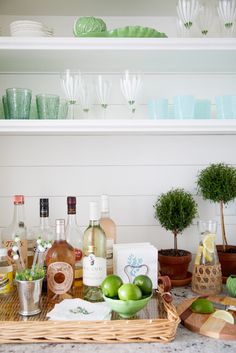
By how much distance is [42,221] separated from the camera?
1.51 m

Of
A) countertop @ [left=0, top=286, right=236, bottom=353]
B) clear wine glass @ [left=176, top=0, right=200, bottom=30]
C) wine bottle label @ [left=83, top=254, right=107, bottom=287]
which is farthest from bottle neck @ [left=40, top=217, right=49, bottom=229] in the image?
clear wine glass @ [left=176, top=0, right=200, bottom=30]

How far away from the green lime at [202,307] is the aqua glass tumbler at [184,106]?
0.63 m

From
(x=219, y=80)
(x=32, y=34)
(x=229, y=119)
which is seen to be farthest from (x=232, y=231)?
(x=32, y=34)

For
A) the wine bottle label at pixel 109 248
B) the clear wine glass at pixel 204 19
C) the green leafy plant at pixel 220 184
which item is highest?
the clear wine glass at pixel 204 19

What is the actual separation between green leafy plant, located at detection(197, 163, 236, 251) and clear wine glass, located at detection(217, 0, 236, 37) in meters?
0.50

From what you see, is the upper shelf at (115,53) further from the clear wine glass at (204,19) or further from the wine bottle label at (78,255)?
the wine bottle label at (78,255)

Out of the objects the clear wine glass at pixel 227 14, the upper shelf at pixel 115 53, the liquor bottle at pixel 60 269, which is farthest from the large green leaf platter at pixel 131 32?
the liquor bottle at pixel 60 269

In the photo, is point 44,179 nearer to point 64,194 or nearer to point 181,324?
point 64,194

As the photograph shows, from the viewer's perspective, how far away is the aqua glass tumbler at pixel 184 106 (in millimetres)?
1386

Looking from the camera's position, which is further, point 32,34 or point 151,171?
point 151,171

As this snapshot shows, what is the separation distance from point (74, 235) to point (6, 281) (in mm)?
323

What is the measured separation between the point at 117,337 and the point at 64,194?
0.74 metres

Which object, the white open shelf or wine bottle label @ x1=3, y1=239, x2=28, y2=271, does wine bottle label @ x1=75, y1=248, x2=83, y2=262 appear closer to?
wine bottle label @ x1=3, y1=239, x2=28, y2=271

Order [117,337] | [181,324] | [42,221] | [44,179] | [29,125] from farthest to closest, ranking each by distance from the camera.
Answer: [44,179], [42,221], [29,125], [181,324], [117,337]
